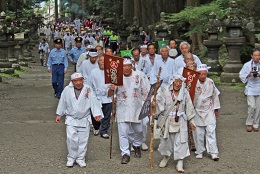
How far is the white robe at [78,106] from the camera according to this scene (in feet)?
26.9

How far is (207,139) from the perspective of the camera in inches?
339

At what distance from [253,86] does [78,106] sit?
4006 millimetres

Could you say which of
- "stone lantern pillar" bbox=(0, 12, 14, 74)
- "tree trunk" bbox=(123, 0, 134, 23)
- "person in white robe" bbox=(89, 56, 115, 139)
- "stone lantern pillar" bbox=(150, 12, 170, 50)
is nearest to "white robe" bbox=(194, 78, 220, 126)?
"person in white robe" bbox=(89, 56, 115, 139)

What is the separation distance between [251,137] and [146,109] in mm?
2767

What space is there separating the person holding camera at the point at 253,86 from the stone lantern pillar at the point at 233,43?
7.34 m

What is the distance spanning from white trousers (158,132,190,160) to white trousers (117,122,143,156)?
2.12ft

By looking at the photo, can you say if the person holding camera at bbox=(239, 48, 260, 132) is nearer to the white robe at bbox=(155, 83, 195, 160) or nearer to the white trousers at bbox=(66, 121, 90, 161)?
the white robe at bbox=(155, 83, 195, 160)

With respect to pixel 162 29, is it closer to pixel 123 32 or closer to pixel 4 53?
pixel 4 53

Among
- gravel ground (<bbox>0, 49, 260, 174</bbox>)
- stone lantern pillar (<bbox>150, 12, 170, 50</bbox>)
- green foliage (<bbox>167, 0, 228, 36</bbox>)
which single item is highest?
green foliage (<bbox>167, 0, 228, 36</bbox>)

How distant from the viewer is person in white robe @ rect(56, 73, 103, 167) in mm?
8156

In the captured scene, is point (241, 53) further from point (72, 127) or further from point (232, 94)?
point (72, 127)

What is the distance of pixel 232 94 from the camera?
15.9 m

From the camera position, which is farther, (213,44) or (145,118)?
(213,44)

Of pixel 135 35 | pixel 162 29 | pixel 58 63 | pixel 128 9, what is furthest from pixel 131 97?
pixel 128 9
